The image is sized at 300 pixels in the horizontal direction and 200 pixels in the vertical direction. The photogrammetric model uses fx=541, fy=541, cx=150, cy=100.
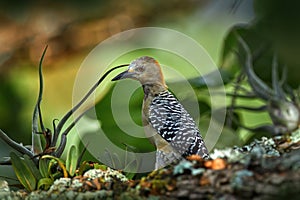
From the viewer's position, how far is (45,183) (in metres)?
0.48

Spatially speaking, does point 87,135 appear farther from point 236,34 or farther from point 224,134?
point 236,34

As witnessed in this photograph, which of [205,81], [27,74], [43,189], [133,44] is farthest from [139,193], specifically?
[27,74]

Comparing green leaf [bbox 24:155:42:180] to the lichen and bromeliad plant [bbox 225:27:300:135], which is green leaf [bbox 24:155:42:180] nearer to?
the lichen

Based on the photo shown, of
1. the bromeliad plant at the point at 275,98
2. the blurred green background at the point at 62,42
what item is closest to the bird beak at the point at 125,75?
the bromeliad plant at the point at 275,98

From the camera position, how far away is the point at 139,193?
0.37m

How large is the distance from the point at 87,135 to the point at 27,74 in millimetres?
509

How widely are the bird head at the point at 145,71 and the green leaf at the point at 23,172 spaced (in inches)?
5.0

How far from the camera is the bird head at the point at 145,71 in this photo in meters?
0.57

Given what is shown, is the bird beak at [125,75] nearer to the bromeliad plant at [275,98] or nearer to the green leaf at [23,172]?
the green leaf at [23,172]

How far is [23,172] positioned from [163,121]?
0.56 feet

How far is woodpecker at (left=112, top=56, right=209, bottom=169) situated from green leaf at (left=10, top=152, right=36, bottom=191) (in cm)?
12

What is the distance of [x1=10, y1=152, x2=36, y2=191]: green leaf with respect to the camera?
1.56ft

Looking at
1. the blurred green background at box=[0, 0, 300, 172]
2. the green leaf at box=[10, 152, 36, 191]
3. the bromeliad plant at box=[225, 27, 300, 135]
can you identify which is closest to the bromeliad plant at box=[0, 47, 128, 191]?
the green leaf at box=[10, 152, 36, 191]

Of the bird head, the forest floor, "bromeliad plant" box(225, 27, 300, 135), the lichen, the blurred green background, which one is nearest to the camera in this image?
the forest floor
